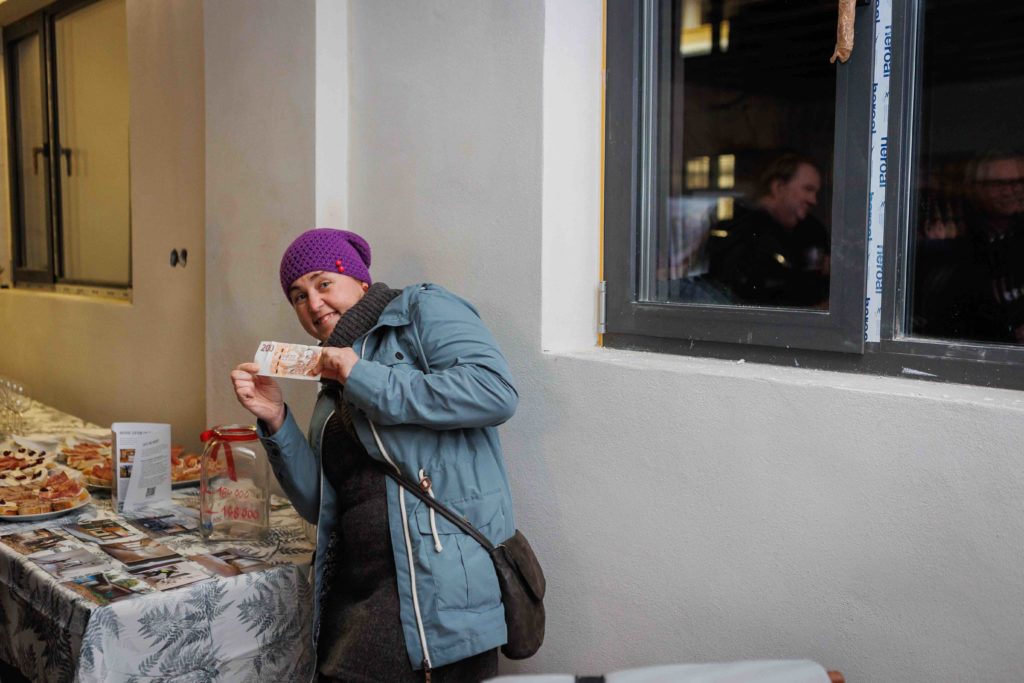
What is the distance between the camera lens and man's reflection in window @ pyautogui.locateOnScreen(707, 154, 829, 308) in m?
1.79

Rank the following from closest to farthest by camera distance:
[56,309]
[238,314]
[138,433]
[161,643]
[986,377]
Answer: [986,377]
[161,643]
[138,433]
[238,314]
[56,309]

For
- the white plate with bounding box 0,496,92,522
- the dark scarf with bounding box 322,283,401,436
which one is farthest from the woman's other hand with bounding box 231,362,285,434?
the white plate with bounding box 0,496,92,522

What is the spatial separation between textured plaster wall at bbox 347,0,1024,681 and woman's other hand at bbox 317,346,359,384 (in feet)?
1.53

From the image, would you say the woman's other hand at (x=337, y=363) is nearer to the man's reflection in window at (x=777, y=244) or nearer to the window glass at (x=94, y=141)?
the man's reflection in window at (x=777, y=244)

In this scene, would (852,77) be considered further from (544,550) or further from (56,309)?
(56,309)

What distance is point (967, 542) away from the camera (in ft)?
4.58

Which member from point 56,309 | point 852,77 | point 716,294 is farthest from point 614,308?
point 56,309

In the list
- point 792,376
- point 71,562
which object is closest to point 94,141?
point 71,562

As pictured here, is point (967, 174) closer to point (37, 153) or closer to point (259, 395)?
point (259, 395)

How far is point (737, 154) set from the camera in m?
2.00

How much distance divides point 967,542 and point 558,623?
0.89 meters

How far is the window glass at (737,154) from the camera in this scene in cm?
184

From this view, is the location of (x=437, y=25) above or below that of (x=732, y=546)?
above

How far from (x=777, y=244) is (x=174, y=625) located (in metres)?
1.40
